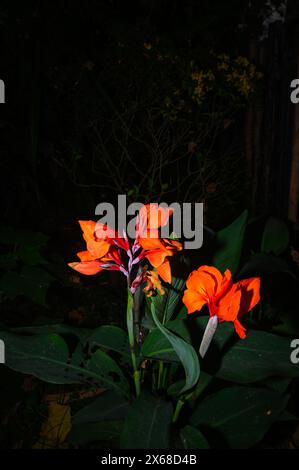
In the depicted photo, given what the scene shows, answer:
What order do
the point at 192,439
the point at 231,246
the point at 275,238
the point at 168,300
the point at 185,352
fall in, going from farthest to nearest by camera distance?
the point at 275,238 → the point at 231,246 → the point at 168,300 → the point at 192,439 → the point at 185,352

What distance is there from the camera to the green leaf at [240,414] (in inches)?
33.9

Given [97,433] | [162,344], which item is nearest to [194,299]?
[162,344]

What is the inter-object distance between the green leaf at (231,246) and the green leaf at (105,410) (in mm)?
409

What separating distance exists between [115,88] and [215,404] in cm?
253

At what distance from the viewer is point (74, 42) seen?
2.69 metres

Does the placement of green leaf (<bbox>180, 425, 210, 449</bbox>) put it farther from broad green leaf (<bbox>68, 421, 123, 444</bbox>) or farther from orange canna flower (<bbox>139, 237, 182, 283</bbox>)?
orange canna flower (<bbox>139, 237, 182, 283</bbox>)

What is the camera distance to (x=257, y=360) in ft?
2.69

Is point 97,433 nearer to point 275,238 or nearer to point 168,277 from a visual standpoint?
point 168,277

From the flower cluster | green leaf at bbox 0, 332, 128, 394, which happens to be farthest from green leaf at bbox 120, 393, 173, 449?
the flower cluster

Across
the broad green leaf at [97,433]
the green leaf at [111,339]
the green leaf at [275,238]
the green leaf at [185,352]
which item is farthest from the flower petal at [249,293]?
the green leaf at [275,238]

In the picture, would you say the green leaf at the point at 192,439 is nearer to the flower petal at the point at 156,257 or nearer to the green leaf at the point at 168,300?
the green leaf at the point at 168,300

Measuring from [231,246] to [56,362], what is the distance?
1.73 feet
